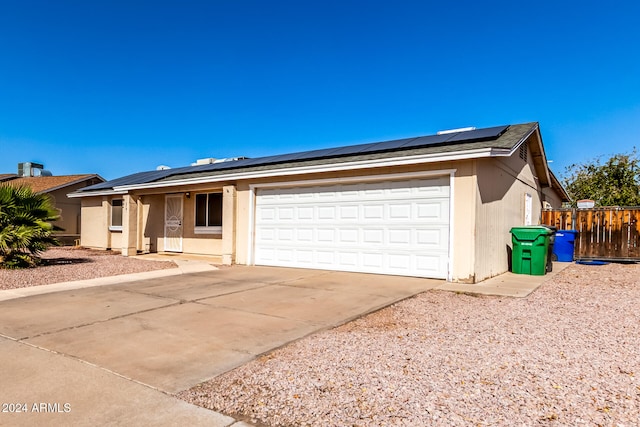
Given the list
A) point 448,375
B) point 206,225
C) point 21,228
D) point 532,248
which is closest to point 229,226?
point 206,225

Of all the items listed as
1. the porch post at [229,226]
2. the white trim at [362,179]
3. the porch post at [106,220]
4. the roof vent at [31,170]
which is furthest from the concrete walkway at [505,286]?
the roof vent at [31,170]

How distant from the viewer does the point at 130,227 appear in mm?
14906

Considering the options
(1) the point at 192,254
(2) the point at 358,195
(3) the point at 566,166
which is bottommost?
(1) the point at 192,254

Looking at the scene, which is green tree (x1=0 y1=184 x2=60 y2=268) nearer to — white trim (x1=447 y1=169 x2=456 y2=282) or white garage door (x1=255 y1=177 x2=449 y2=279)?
white garage door (x1=255 y1=177 x2=449 y2=279)

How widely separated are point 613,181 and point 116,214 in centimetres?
2953

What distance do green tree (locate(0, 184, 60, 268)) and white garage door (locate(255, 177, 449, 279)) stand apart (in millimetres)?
5588

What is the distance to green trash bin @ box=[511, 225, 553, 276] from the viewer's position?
30.2ft

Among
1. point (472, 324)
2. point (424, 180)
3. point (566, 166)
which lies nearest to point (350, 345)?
point (472, 324)

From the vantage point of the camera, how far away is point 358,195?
9836 mm

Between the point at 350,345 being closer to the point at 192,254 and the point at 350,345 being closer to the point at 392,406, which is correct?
the point at 392,406

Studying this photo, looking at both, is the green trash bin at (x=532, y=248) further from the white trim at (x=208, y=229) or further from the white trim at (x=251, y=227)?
the white trim at (x=208, y=229)

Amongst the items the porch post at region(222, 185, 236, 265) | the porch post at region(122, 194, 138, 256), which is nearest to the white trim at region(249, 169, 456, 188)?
the porch post at region(222, 185, 236, 265)

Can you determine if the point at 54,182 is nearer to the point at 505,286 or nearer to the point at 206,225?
the point at 206,225

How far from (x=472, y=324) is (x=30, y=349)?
4985 mm
